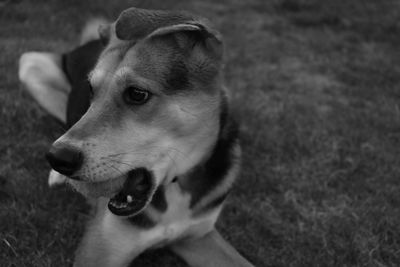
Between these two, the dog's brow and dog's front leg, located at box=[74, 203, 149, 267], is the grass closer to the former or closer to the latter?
dog's front leg, located at box=[74, 203, 149, 267]

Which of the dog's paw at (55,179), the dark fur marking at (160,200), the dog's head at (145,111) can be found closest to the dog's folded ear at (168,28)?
the dog's head at (145,111)

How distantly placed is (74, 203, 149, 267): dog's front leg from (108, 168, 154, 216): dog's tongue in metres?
0.24

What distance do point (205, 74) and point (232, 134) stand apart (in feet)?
2.07

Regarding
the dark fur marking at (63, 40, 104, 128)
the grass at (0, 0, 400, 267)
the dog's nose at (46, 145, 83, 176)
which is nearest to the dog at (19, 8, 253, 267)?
the dog's nose at (46, 145, 83, 176)

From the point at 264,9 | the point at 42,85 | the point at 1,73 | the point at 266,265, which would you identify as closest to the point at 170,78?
the point at 266,265

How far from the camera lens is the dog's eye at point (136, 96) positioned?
319cm

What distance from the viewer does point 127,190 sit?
132 inches

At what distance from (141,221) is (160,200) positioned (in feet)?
0.65

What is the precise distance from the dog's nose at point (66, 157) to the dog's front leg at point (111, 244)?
71 cm

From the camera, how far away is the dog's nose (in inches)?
116

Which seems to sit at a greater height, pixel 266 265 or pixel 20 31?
pixel 266 265

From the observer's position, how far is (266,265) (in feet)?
13.2

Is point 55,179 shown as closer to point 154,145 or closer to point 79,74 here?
point 79,74

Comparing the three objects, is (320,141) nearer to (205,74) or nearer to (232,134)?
(232,134)
